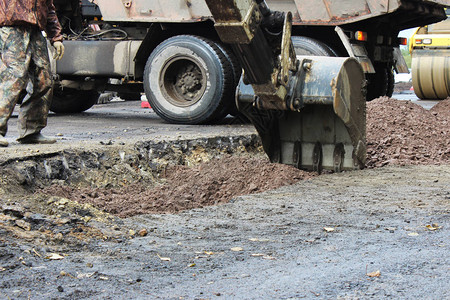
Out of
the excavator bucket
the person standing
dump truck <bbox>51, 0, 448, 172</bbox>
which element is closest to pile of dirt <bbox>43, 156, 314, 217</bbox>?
the excavator bucket

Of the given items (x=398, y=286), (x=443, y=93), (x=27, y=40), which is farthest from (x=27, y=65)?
(x=443, y=93)

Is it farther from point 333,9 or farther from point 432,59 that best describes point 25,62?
point 432,59

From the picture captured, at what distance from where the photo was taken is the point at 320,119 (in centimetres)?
640

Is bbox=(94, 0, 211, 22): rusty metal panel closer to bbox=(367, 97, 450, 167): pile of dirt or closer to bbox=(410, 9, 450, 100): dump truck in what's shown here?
bbox=(367, 97, 450, 167): pile of dirt

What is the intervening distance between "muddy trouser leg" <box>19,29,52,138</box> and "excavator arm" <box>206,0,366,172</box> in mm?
1764

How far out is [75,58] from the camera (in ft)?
31.0

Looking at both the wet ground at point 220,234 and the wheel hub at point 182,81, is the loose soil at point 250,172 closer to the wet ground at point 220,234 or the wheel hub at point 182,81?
the wet ground at point 220,234

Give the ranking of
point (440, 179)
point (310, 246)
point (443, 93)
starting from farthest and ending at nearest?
point (443, 93) → point (440, 179) → point (310, 246)

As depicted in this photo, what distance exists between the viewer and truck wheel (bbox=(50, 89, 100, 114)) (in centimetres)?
1097

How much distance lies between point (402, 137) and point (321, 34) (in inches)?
73.4

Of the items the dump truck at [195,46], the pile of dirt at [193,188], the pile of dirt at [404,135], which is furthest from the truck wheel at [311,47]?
the pile of dirt at [193,188]

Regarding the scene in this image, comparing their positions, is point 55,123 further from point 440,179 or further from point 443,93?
point 443,93

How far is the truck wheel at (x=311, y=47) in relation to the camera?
7.90 metres

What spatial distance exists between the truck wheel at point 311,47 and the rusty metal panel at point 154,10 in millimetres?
1225
